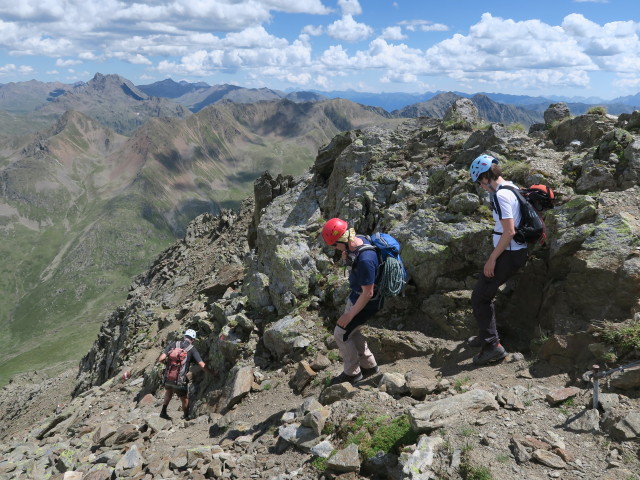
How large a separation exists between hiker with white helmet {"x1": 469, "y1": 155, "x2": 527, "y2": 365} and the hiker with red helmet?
274 cm

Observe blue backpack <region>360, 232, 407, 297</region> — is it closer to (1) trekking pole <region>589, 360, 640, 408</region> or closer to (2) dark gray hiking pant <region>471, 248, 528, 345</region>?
(2) dark gray hiking pant <region>471, 248, 528, 345</region>

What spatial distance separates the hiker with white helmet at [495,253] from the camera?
1012 centimetres

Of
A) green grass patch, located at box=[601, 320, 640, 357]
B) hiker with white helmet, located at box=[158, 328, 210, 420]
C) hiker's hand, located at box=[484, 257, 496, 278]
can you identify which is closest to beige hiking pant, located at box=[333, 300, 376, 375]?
hiker's hand, located at box=[484, 257, 496, 278]

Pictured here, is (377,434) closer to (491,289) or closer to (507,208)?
(491,289)

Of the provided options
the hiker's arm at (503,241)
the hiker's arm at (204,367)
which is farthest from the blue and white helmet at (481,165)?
the hiker's arm at (204,367)

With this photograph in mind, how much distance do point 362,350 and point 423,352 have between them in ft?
7.31

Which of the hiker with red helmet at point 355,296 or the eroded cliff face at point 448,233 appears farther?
the eroded cliff face at point 448,233

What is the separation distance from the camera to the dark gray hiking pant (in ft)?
34.8

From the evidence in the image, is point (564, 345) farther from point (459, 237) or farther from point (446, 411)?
point (459, 237)

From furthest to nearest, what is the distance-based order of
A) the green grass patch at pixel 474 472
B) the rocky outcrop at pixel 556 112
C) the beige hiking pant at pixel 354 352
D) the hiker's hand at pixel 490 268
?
the rocky outcrop at pixel 556 112, the beige hiking pant at pixel 354 352, the hiker's hand at pixel 490 268, the green grass patch at pixel 474 472

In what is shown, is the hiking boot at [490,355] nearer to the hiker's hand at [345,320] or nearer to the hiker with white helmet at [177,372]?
the hiker's hand at [345,320]

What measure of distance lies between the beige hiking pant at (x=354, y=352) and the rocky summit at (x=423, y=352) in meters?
0.65

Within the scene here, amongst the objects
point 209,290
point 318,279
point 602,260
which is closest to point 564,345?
point 602,260

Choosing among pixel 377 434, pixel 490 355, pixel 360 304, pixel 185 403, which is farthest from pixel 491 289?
pixel 185 403
